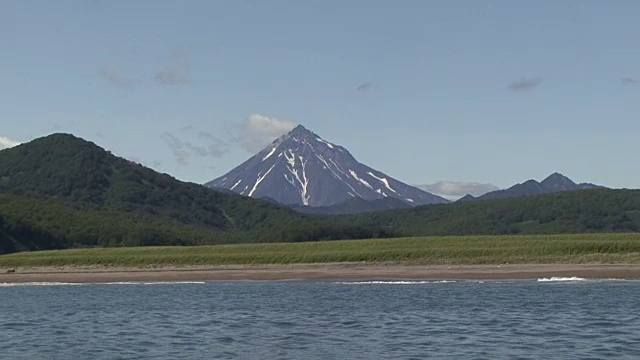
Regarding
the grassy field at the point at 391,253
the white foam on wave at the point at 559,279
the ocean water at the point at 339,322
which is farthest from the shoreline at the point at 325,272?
the ocean water at the point at 339,322

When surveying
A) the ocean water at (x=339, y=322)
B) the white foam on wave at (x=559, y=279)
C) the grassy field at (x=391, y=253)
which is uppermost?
the grassy field at (x=391, y=253)

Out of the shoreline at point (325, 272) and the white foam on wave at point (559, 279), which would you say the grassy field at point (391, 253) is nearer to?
the shoreline at point (325, 272)

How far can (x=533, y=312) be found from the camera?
43781 mm

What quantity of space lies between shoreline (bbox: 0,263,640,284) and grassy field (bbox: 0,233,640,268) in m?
2.15

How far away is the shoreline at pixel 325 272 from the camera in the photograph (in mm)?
72125

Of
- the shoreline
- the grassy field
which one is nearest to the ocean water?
the shoreline

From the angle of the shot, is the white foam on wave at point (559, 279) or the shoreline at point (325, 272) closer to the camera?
the white foam on wave at point (559, 279)

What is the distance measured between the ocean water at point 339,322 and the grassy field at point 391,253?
18100 millimetres

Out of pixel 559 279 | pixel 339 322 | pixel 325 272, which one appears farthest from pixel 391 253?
pixel 339 322

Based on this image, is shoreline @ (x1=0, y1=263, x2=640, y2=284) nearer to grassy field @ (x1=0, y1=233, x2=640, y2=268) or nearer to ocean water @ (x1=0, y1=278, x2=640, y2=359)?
grassy field @ (x1=0, y1=233, x2=640, y2=268)

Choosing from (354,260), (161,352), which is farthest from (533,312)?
(354,260)

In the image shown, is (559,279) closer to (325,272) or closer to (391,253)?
(325,272)

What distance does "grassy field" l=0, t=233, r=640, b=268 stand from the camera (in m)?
82.8

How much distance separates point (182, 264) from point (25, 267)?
60.2 ft
